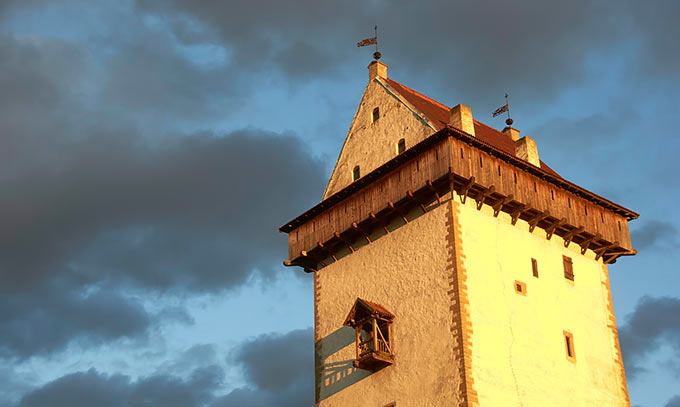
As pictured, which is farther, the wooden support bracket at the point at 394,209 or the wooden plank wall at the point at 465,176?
the wooden support bracket at the point at 394,209

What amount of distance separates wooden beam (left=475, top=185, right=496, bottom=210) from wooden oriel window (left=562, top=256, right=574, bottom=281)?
19.2 ft

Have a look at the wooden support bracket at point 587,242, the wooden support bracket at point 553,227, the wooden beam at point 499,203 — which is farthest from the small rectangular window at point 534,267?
the wooden support bracket at point 587,242

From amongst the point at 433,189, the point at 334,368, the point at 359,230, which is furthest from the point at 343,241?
the point at 433,189

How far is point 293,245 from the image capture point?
49438 mm

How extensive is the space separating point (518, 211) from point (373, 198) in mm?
6823

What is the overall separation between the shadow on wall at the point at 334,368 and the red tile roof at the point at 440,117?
10.9 meters

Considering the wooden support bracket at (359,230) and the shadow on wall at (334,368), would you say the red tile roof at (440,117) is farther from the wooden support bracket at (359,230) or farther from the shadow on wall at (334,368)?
the shadow on wall at (334,368)

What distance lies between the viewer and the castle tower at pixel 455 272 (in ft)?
131

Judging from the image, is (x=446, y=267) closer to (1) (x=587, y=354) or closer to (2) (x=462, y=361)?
(2) (x=462, y=361)

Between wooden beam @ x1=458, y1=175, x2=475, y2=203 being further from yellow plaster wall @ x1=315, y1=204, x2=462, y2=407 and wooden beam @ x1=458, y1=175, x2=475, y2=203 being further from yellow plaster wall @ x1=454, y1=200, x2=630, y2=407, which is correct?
yellow plaster wall @ x1=315, y1=204, x2=462, y2=407

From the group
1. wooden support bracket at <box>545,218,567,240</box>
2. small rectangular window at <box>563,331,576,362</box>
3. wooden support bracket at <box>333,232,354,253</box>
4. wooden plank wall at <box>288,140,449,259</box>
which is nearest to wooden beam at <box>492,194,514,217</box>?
wooden support bracket at <box>545,218,567,240</box>

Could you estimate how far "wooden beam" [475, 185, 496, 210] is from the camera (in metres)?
42.2

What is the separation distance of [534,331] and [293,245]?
13829 mm

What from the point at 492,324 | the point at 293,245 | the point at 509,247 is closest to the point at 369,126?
the point at 293,245
